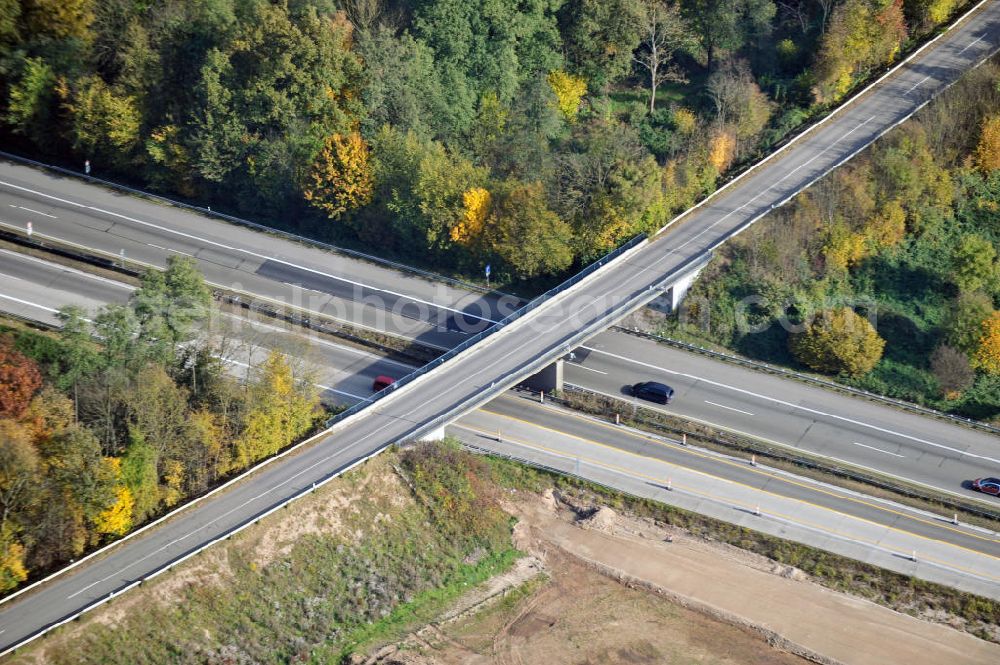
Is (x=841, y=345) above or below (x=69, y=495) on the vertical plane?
above

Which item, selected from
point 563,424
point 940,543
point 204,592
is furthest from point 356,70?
point 940,543

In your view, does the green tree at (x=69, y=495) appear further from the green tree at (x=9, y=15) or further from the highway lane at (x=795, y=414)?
the green tree at (x=9, y=15)

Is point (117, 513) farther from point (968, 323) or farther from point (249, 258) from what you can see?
point (968, 323)

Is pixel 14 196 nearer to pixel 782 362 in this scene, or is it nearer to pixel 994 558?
pixel 782 362

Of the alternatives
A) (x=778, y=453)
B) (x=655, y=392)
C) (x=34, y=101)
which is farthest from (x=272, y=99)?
(x=778, y=453)

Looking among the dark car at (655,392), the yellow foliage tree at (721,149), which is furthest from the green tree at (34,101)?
the dark car at (655,392)

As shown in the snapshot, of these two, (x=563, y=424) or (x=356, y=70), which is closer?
(x=563, y=424)

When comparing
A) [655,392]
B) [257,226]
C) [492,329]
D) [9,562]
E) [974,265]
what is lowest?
[9,562]
